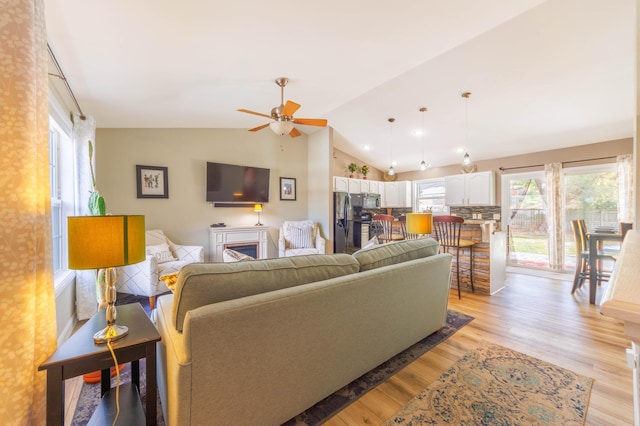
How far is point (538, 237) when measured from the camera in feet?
16.3

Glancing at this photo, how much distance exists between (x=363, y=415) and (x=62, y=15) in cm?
309

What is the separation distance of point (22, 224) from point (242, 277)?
0.90 metres

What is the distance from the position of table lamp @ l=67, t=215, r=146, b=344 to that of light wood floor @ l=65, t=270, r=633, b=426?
1059mm

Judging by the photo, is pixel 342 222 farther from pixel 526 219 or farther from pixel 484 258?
pixel 526 219

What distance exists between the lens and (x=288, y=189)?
5633 millimetres

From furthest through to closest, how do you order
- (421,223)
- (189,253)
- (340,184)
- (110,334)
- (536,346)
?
(340,184) → (189,253) → (421,223) → (536,346) → (110,334)

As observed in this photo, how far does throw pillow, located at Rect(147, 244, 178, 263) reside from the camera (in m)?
3.54

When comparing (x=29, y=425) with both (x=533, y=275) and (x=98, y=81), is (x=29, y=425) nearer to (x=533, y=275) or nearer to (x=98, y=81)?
(x=98, y=81)

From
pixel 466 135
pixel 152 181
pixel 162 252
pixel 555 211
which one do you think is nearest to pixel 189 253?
pixel 162 252

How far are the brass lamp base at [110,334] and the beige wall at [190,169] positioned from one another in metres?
3.41

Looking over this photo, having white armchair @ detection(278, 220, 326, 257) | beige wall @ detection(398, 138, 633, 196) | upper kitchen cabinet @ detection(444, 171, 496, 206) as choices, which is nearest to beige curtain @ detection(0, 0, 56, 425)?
white armchair @ detection(278, 220, 326, 257)

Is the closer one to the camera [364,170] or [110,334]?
[110,334]

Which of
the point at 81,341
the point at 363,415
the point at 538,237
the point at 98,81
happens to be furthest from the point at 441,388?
the point at 538,237

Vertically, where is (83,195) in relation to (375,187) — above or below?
below
